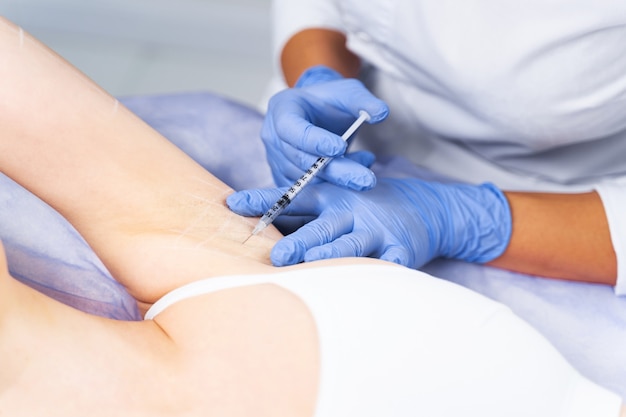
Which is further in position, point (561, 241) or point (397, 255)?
point (561, 241)

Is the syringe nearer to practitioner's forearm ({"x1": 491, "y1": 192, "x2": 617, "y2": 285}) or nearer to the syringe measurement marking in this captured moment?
the syringe measurement marking

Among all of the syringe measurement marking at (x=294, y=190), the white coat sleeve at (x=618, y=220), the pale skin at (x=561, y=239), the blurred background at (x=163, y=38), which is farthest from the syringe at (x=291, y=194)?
the blurred background at (x=163, y=38)

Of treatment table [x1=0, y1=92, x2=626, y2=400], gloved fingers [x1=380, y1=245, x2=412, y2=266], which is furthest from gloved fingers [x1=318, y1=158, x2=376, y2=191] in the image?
treatment table [x1=0, y1=92, x2=626, y2=400]

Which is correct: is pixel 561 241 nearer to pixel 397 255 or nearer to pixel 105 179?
pixel 397 255

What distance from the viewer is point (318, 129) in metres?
1.05

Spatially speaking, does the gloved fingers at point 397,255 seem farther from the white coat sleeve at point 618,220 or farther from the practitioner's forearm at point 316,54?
the practitioner's forearm at point 316,54

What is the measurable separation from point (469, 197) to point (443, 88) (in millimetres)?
226

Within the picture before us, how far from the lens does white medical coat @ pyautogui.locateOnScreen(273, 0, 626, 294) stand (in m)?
1.13

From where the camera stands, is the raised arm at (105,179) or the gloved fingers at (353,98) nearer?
the raised arm at (105,179)

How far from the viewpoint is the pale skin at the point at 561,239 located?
118cm

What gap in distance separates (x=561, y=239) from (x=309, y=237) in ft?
1.61

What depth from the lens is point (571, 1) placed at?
3.60ft

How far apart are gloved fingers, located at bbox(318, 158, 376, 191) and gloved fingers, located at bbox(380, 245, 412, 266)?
0.10 metres

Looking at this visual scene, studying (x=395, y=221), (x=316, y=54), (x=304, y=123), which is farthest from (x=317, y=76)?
(x=395, y=221)
